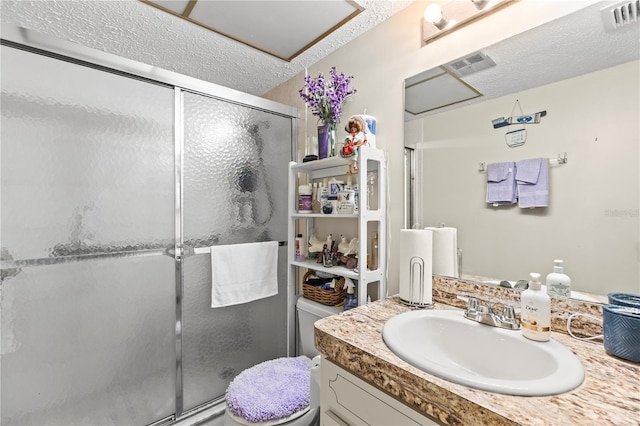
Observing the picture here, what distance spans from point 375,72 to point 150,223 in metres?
1.36

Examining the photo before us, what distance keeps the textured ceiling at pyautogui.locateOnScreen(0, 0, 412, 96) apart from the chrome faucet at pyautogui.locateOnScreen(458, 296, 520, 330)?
133cm

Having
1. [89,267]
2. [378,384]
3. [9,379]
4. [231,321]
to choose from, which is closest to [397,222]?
[378,384]

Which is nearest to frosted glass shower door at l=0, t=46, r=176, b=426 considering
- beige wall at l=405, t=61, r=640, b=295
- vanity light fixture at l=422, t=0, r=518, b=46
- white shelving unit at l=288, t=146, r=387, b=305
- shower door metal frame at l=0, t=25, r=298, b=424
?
shower door metal frame at l=0, t=25, r=298, b=424

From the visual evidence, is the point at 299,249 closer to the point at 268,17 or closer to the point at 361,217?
the point at 361,217

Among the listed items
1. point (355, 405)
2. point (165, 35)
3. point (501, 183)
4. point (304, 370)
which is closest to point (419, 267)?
point (501, 183)

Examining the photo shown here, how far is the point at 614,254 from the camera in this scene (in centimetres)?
80

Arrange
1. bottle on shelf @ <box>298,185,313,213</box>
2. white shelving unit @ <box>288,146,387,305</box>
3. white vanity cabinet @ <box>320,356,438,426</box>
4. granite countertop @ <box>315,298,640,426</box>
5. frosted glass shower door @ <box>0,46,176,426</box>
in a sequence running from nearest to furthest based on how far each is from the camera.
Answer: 1. granite countertop @ <box>315,298,640,426</box>
2. white vanity cabinet @ <box>320,356,438,426</box>
3. frosted glass shower door @ <box>0,46,176,426</box>
4. white shelving unit @ <box>288,146,387,305</box>
5. bottle on shelf @ <box>298,185,313,213</box>

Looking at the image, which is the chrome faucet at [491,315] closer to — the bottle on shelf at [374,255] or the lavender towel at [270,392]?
the bottle on shelf at [374,255]

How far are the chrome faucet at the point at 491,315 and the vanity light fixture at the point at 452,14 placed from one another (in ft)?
3.48

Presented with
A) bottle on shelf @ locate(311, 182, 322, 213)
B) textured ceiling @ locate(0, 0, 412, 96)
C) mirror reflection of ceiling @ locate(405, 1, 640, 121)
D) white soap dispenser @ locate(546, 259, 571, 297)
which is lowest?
white soap dispenser @ locate(546, 259, 571, 297)

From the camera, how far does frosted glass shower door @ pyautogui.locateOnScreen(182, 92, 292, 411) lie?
4.96 feet

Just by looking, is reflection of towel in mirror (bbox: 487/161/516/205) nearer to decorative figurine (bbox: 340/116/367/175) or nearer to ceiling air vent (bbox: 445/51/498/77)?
ceiling air vent (bbox: 445/51/498/77)

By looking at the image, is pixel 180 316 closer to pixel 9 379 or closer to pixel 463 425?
pixel 9 379

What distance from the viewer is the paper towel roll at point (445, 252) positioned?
113cm
